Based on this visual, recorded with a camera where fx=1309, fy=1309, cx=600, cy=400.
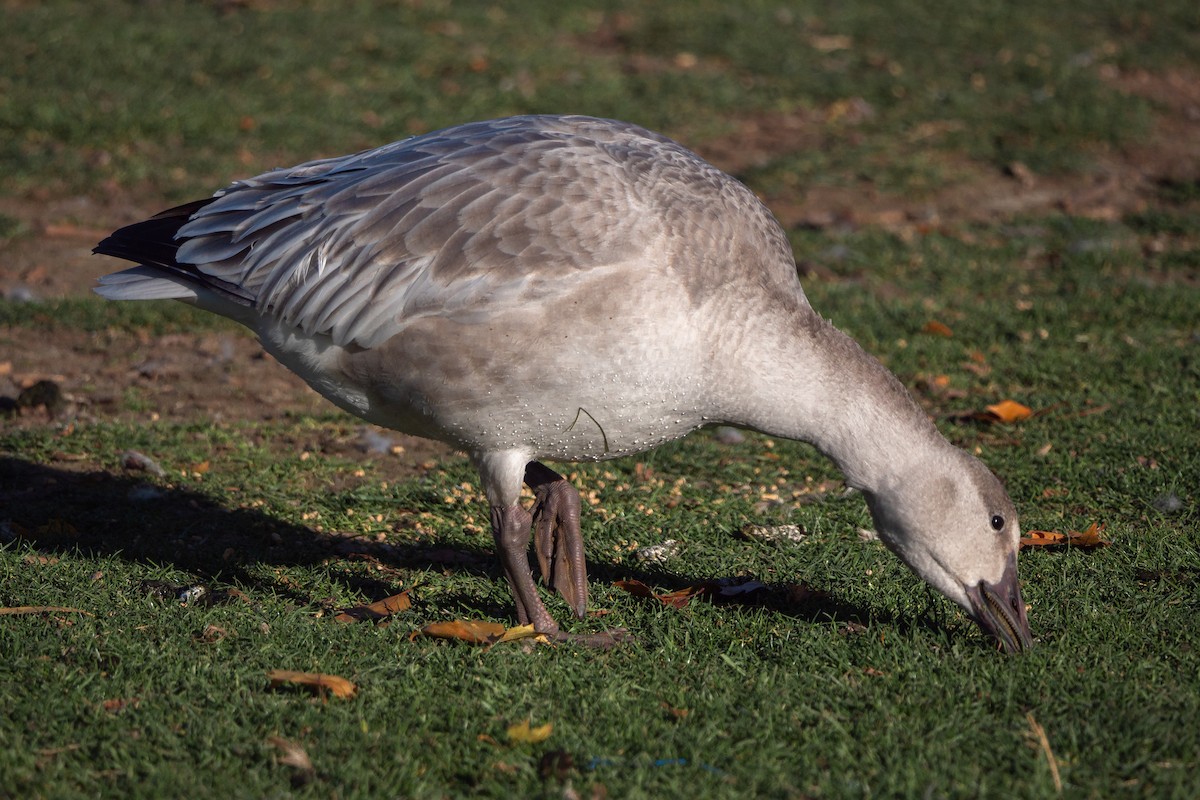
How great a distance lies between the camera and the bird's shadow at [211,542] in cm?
509

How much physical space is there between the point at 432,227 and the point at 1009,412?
3443mm

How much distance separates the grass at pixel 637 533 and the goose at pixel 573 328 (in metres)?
0.48

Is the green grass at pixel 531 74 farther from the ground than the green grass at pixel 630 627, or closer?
farther from the ground

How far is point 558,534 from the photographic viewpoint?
5.20 m

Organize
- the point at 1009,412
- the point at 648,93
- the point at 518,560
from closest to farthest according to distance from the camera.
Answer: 1. the point at 518,560
2. the point at 1009,412
3. the point at 648,93

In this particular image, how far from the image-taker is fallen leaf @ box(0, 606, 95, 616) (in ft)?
15.0

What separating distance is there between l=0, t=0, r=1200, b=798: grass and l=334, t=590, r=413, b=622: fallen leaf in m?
0.06

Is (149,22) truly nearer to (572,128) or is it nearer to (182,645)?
(572,128)

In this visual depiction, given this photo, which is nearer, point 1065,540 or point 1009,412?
point 1065,540

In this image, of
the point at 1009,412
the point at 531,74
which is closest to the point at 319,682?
the point at 1009,412

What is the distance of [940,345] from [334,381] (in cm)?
411

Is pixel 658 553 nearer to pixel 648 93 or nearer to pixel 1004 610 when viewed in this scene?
pixel 1004 610

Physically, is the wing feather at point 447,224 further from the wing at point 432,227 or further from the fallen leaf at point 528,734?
the fallen leaf at point 528,734

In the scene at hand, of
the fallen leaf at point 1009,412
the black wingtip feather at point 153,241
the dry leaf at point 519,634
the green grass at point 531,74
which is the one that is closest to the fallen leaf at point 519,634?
the dry leaf at point 519,634
